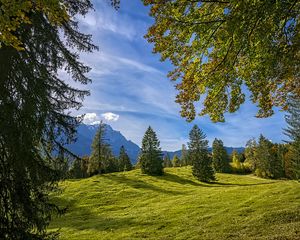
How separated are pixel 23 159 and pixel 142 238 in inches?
484

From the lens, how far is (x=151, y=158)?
6688 centimetres

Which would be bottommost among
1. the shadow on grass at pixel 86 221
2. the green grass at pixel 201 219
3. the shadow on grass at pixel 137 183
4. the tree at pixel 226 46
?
the shadow on grass at pixel 86 221

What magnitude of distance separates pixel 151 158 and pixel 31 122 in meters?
59.0

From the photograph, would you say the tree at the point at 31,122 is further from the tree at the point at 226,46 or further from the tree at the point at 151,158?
the tree at the point at 151,158

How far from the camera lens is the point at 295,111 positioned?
39.2m

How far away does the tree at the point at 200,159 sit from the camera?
2534 inches

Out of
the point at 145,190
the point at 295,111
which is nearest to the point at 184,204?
the point at 145,190

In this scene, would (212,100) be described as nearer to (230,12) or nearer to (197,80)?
(197,80)

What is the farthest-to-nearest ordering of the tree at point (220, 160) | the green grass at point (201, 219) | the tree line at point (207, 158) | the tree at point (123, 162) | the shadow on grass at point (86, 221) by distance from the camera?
the tree at point (220, 160), the tree at point (123, 162), the tree line at point (207, 158), the shadow on grass at point (86, 221), the green grass at point (201, 219)

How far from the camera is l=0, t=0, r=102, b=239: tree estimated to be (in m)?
8.27

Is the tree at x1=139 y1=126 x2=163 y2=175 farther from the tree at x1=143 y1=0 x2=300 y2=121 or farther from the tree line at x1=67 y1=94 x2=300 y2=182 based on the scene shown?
the tree at x1=143 y1=0 x2=300 y2=121

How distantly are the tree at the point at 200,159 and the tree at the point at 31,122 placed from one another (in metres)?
56.8

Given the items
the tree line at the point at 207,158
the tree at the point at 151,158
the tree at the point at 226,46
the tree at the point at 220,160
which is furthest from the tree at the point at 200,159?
the tree at the point at 226,46

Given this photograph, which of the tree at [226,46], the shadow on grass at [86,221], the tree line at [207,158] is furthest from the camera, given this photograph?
the tree line at [207,158]
